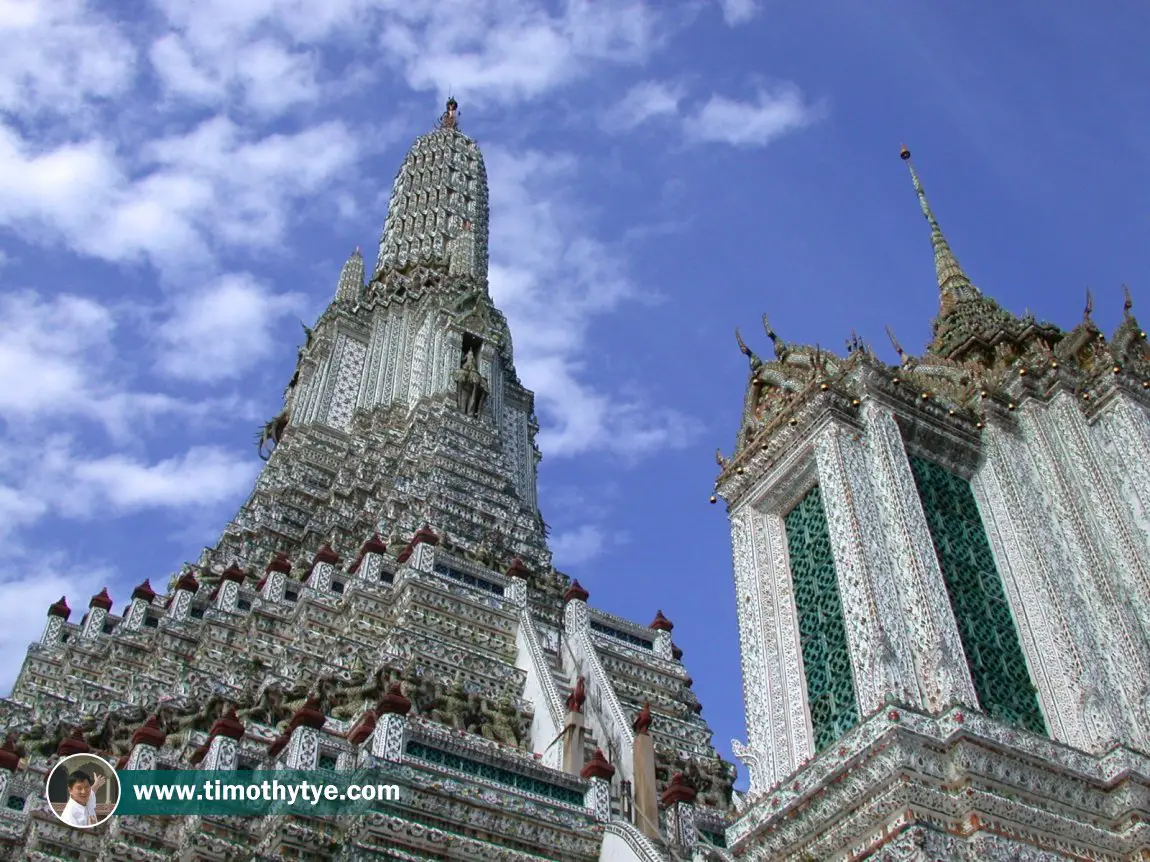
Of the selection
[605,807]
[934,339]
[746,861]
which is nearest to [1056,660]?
[746,861]

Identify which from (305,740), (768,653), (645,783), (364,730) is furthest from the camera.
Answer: (645,783)

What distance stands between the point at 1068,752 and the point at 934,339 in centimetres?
796

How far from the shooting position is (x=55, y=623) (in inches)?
862

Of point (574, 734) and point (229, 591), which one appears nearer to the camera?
point (574, 734)

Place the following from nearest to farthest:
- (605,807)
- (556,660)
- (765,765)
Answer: (765,765) < (605,807) < (556,660)

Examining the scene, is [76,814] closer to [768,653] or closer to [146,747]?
[146,747]

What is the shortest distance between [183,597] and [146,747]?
338 inches

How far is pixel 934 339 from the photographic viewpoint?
52.4 feet

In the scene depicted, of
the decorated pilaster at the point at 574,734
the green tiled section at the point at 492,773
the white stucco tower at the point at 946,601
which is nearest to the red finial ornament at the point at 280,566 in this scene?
the decorated pilaster at the point at 574,734

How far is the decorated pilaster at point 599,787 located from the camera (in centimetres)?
1326

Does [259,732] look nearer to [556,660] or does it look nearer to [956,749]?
[556,660]

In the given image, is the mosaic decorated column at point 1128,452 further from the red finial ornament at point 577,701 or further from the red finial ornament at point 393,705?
the red finial ornament at point 393,705

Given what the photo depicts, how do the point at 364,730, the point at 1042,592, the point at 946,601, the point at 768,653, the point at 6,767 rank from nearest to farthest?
the point at 946,601 < the point at 1042,592 < the point at 768,653 < the point at 364,730 < the point at 6,767

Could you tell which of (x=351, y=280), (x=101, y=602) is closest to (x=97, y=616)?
(x=101, y=602)
